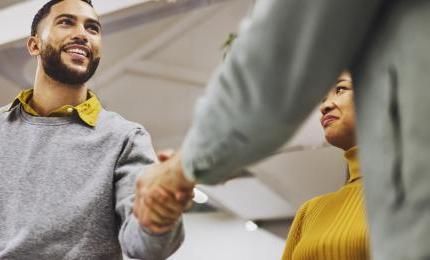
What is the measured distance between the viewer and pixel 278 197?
21.2 ft

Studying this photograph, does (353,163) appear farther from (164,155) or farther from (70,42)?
(164,155)

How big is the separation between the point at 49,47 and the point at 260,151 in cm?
120

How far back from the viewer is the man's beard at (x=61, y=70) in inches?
66.5

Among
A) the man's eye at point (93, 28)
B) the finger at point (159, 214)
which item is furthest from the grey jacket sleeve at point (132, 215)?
the man's eye at point (93, 28)

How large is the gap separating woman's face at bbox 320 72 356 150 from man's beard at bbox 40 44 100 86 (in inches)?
29.9

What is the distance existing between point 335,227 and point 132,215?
756 millimetres

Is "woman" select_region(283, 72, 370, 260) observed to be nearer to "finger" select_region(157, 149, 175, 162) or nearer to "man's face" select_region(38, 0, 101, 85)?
"man's face" select_region(38, 0, 101, 85)

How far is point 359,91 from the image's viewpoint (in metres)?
0.68

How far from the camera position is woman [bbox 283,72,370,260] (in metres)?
1.77

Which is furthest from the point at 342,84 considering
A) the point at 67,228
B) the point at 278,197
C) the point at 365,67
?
the point at 278,197

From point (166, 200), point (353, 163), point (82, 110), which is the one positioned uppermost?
point (166, 200)

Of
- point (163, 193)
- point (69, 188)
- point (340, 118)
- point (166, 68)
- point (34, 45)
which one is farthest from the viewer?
point (166, 68)

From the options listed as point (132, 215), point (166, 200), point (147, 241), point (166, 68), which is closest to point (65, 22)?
point (132, 215)

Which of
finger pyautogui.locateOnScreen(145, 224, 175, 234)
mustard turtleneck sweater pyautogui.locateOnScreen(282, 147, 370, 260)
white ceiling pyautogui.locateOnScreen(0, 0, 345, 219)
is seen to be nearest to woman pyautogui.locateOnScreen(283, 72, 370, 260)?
mustard turtleneck sweater pyautogui.locateOnScreen(282, 147, 370, 260)
